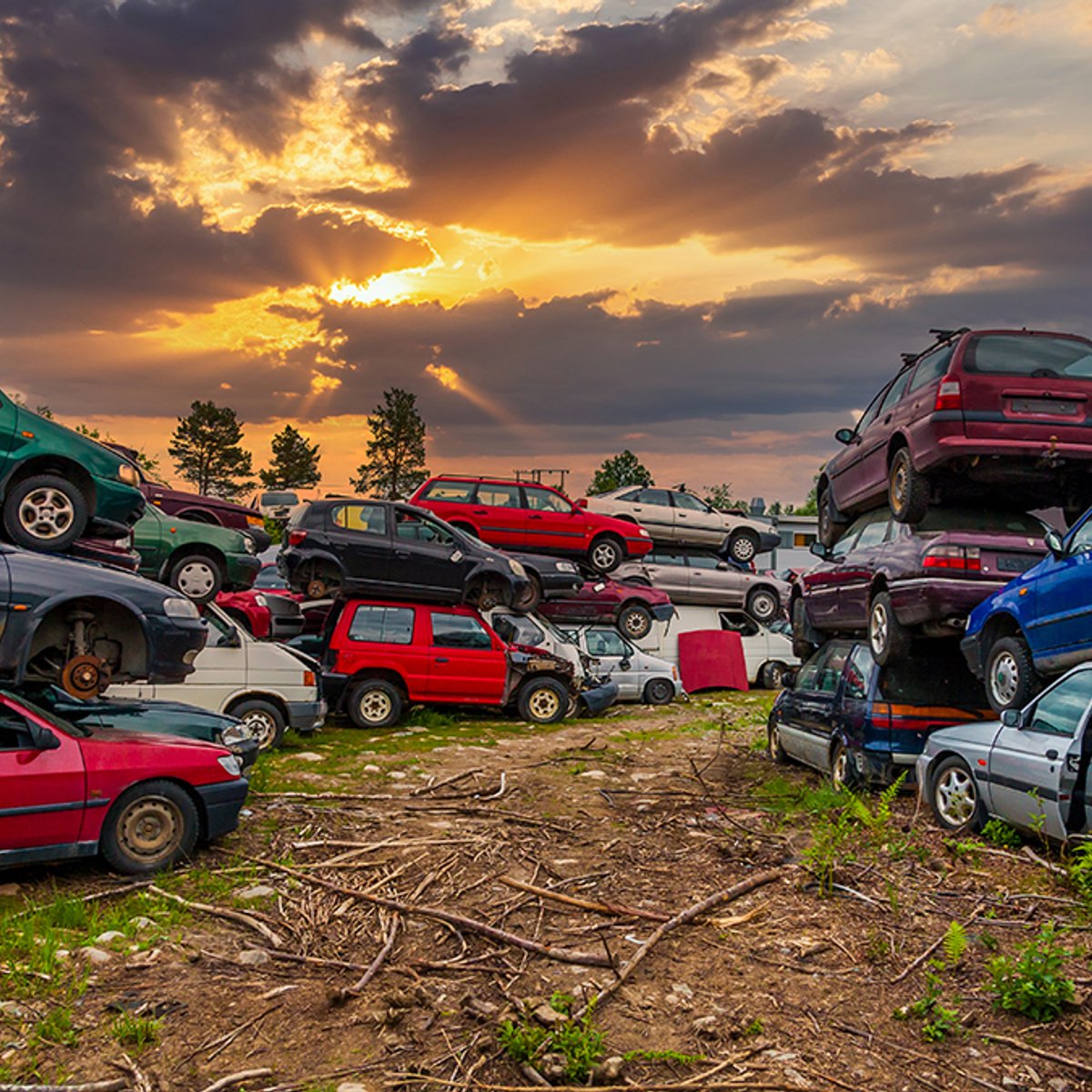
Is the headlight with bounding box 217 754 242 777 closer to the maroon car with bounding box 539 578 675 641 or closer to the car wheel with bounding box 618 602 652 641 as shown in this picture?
the maroon car with bounding box 539 578 675 641

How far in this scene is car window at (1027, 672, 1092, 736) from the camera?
7.11 meters

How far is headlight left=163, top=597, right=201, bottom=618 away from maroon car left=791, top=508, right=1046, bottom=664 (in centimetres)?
625

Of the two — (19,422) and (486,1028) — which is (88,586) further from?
(486,1028)

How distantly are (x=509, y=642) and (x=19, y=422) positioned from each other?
26.7ft

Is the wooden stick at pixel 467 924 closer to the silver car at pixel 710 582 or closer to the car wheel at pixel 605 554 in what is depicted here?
the car wheel at pixel 605 554

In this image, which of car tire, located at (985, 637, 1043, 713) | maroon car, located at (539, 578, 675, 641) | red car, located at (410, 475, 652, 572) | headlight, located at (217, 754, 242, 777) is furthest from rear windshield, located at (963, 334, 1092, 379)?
red car, located at (410, 475, 652, 572)

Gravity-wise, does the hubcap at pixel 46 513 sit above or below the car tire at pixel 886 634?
above

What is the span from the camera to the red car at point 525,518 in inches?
722

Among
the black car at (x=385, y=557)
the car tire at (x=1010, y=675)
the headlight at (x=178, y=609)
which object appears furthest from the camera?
the black car at (x=385, y=557)

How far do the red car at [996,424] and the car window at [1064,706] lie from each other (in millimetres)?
2762

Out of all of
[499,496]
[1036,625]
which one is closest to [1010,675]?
[1036,625]

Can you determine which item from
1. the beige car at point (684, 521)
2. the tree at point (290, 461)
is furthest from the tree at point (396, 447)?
the beige car at point (684, 521)

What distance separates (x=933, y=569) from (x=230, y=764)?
6245 mm

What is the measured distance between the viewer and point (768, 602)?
22359mm
